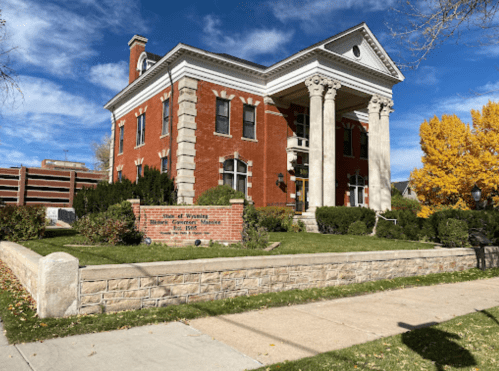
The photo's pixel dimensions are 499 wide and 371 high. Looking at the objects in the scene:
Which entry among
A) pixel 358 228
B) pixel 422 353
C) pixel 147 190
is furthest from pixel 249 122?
pixel 422 353

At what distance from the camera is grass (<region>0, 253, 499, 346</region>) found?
5305 millimetres

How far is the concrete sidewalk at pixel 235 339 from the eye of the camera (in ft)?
14.3

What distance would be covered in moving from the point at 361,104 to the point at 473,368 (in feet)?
82.2

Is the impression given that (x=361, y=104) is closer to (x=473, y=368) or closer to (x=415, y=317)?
(x=415, y=317)

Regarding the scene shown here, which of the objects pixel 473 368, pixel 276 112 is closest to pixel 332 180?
pixel 276 112

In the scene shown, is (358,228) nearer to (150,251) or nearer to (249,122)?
(249,122)

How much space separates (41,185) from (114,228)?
62.7m

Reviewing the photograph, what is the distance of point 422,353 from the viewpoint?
4.78 metres

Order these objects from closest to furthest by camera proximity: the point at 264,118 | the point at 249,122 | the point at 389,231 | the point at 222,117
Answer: the point at 389,231 → the point at 222,117 → the point at 249,122 → the point at 264,118

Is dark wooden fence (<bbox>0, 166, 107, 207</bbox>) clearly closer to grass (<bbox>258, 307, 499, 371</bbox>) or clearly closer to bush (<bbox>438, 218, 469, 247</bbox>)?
bush (<bbox>438, 218, 469, 247</bbox>)

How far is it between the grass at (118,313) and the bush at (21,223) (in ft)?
13.3

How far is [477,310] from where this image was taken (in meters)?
7.27

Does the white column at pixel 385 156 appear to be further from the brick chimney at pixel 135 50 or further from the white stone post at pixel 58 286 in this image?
the white stone post at pixel 58 286

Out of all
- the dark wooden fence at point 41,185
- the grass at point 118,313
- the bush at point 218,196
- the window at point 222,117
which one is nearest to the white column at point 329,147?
the window at point 222,117
